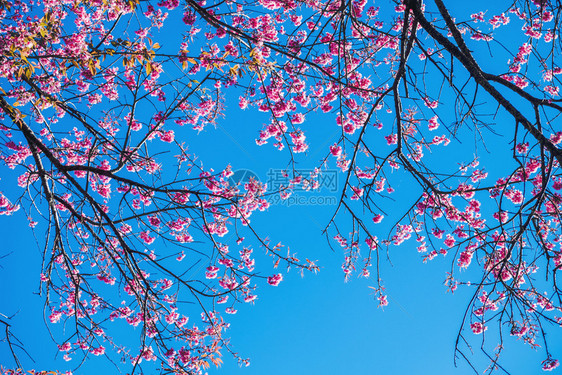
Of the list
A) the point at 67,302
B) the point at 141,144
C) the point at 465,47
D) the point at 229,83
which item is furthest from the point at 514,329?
the point at 67,302

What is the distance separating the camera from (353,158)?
3.70 meters

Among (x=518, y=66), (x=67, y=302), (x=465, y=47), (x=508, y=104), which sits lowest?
(x=508, y=104)

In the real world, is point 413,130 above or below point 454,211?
above

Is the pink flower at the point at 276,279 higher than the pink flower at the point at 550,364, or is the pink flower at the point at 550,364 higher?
the pink flower at the point at 276,279

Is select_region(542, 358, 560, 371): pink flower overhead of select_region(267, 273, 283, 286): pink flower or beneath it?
beneath

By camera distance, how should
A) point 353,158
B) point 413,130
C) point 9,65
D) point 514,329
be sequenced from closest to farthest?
point 514,329
point 9,65
point 353,158
point 413,130

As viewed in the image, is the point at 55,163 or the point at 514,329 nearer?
the point at 514,329

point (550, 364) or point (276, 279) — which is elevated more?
point (276, 279)

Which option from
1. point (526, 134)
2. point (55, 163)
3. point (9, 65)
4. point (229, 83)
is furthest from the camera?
point (229, 83)

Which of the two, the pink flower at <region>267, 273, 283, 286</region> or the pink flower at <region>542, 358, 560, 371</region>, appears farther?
the pink flower at <region>267, 273, 283, 286</region>

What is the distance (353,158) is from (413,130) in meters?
1.34

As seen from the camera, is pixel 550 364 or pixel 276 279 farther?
pixel 276 279

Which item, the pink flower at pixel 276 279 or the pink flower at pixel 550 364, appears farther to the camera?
the pink flower at pixel 276 279

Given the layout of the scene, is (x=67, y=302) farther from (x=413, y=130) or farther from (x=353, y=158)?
(x=413, y=130)
